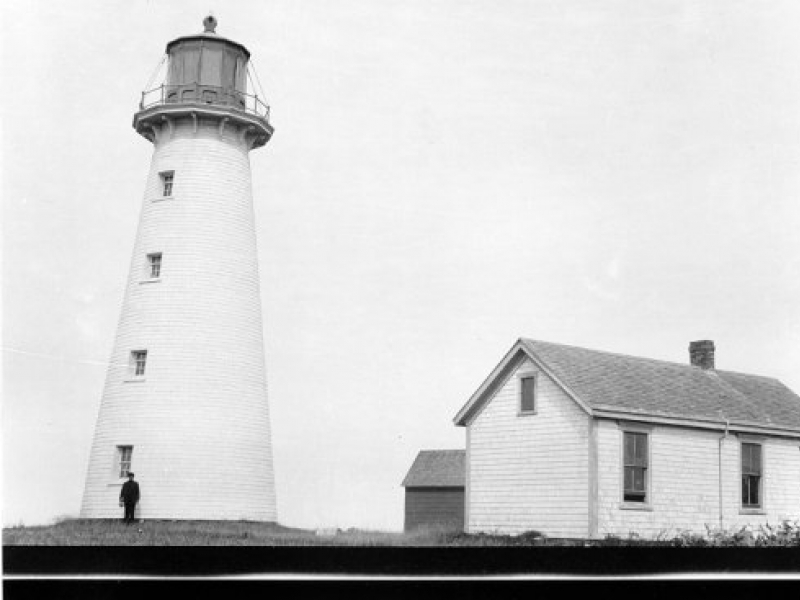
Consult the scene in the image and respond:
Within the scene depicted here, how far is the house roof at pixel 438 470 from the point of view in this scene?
48.6 meters

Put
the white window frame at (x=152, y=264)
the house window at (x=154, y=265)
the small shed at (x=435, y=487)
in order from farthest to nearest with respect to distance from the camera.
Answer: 1. the small shed at (x=435, y=487)
2. the house window at (x=154, y=265)
3. the white window frame at (x=152, y=264)

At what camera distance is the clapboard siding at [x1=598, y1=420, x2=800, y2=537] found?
21.9 metres

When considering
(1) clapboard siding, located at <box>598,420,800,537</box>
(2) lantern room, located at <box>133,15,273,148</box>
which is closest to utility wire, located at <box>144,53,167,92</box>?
(2) lantern room, located at <box>133,15,273,148</box>

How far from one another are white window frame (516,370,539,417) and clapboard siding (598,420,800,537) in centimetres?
187

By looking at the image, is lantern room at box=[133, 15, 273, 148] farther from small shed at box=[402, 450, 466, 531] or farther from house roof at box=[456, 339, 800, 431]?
small shed at box=[402, 450, 466, 531]

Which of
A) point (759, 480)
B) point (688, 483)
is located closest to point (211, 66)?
point (688, 483)

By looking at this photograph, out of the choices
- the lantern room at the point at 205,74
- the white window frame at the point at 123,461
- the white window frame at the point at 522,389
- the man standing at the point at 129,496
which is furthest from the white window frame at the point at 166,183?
the white window frame at the point at 522,389

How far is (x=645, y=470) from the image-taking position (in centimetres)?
2261

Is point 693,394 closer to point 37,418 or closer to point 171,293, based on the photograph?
point 171,293

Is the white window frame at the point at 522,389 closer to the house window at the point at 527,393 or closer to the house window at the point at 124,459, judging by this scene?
the house window at the point at 527,393

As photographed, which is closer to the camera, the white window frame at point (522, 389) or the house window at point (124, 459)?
the white window frame at point (522, 389)

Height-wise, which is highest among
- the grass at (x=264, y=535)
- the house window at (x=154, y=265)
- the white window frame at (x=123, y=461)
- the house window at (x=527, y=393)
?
the house window at (x=154, y=265)

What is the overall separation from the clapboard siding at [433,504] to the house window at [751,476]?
2466 cm
